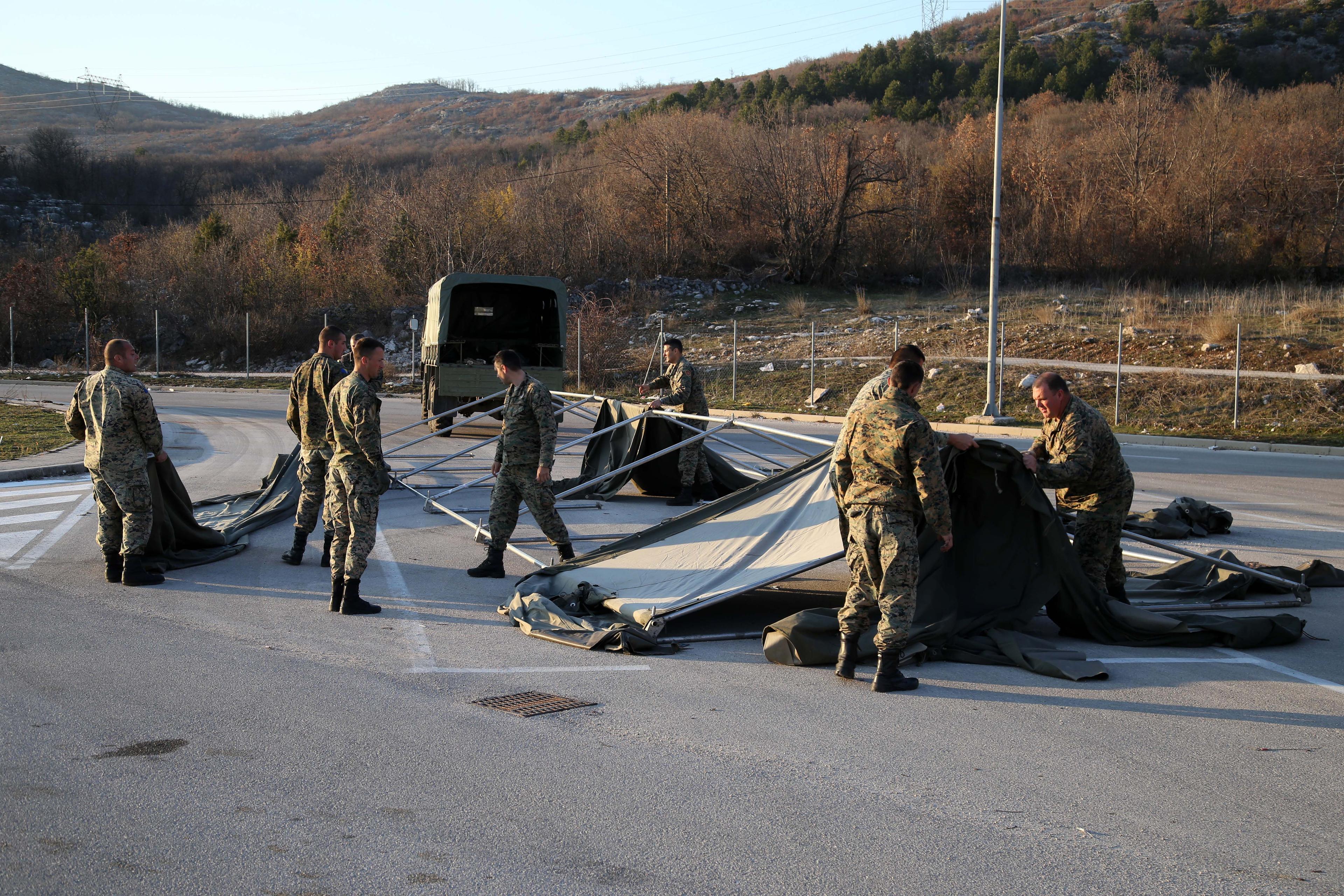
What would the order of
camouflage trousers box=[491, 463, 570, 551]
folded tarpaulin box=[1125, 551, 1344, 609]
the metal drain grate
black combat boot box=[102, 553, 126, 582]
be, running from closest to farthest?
1. the metal drain grate
2. folded tarpaulin box=[1125, 551, 1344, 609]
3. black combat boot box=[102, 553, 126, 582]
4. camouflage trousers box=[491, 463, 570, 551]

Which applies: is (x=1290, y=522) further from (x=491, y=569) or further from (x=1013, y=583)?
(x=491, y=569)

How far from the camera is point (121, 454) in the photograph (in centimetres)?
815

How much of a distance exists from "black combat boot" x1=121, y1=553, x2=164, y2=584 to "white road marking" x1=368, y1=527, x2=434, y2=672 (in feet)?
5.67

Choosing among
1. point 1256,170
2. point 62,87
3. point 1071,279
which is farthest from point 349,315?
point 62,87

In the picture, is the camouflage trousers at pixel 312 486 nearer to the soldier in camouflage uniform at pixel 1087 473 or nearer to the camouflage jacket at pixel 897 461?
the camouflage jacket at pixel 897 461

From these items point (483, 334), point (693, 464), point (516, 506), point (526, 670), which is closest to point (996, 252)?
point (483, 334)

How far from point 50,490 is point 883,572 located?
474 inches

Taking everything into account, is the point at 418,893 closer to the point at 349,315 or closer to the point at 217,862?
the point at 217,862

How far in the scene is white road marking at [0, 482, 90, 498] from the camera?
13.0 m

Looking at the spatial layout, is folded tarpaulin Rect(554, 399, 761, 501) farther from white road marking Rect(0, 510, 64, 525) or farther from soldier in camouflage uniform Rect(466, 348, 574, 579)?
white road marking Rect(0, 510, 64, 525)

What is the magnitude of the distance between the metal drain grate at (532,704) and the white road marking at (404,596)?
2.42 feet

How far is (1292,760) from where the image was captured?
190 inches

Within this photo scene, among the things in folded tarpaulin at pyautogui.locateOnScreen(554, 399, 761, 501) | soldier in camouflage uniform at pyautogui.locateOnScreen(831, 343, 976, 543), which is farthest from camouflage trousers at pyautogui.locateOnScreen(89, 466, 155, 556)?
soldier in camouflage uniform at pyautogui.locateOnScreen(831, 343, 976, 543)

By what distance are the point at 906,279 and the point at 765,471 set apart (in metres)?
38.8
